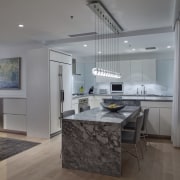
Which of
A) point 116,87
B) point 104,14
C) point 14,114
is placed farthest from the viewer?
point 116,87

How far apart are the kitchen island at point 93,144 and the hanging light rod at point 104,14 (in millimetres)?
1894

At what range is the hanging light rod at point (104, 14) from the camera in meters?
3.21

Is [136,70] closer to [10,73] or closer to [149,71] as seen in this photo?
[149,71]

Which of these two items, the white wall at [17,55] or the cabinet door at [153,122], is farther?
the white wall at [17,55]

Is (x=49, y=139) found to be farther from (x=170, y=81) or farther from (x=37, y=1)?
(x=170, y=81)

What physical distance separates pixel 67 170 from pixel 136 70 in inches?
209

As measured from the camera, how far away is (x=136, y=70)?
7543 millimetres

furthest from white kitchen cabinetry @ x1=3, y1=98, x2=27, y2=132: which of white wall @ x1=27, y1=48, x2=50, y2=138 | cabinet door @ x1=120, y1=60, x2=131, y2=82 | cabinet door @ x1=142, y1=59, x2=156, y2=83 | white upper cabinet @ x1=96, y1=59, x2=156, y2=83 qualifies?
cabinet door @ x1=142, y1=59, x2=156, y2=83

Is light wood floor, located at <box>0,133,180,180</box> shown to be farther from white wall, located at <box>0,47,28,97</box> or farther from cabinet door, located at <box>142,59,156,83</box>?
cabinet door, located at <box>142,59,156,83</box>

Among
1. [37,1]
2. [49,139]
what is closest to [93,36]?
[37,1]

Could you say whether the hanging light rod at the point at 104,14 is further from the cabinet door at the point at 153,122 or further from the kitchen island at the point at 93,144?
the cabinet door at the point at 153,122

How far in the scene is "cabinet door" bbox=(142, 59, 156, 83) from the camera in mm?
7278

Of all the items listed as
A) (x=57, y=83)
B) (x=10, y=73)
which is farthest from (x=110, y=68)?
(x=10, y=73)

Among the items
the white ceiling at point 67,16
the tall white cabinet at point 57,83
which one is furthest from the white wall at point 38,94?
the white ceiling at point 67,16
